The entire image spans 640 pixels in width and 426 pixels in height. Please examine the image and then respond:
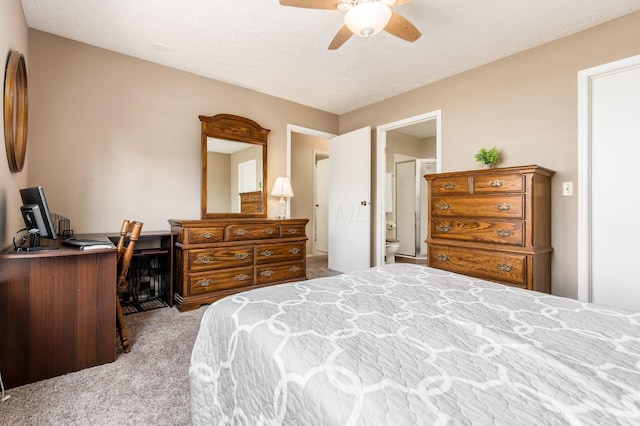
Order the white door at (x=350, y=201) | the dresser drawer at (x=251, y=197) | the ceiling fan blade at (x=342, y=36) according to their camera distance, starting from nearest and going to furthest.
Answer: the ceiling fan blade at (x=342, y=36) < the dresser drawer at (x=251, y=197) < the white door at (x=350, y=201)

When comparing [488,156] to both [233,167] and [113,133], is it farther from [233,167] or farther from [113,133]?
[113,133]

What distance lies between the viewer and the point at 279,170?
4180 mm

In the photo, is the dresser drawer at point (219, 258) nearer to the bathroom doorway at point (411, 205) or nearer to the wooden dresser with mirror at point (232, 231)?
the wooden dresser with mirror at point (232, 231)

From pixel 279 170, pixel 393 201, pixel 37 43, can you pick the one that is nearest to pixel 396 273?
pixel 279 170

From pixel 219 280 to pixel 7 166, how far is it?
5.85ft

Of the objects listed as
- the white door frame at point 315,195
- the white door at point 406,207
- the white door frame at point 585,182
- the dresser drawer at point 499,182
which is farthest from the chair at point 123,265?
the white door at point 406,207

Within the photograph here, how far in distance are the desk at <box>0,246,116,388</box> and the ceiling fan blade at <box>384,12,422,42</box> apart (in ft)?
7.79

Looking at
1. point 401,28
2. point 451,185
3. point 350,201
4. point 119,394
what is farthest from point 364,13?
point 350,201

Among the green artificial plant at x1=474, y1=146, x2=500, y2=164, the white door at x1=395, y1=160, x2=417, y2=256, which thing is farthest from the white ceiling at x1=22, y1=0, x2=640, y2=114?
the white door at x1=395, y1=160, x2=417, y2=256

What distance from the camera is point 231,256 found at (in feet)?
10.2

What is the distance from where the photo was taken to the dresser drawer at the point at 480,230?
2445mm

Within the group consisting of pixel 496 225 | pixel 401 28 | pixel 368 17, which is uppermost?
pixel 401 28

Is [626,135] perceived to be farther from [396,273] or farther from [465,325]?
[465,325]

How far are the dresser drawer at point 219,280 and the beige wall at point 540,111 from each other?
2.60 metres
